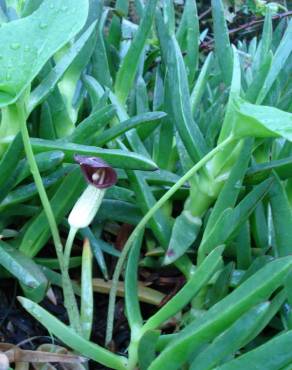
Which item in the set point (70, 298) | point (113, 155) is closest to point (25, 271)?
A: point (70, 298)

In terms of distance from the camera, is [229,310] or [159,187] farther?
[159,187]

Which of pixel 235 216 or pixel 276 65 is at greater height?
pixel 276 65

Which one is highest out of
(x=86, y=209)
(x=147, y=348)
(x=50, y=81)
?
(x=50, y=81)

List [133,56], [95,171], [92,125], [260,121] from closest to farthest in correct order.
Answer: [260,121]
[95,171]
[92,125]
[133,56]

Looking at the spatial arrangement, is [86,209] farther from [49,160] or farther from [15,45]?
[15,45]

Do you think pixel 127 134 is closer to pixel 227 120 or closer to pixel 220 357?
pixel 227 120

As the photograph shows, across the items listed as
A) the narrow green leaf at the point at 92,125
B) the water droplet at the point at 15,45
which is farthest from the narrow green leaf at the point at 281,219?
the water droplet at the point at 15,45

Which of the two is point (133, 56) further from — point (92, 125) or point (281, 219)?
point (281, 219)

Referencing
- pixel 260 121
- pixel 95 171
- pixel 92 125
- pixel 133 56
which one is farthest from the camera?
pixel 133 56

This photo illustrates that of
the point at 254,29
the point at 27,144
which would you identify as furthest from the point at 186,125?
the point at 254,29
